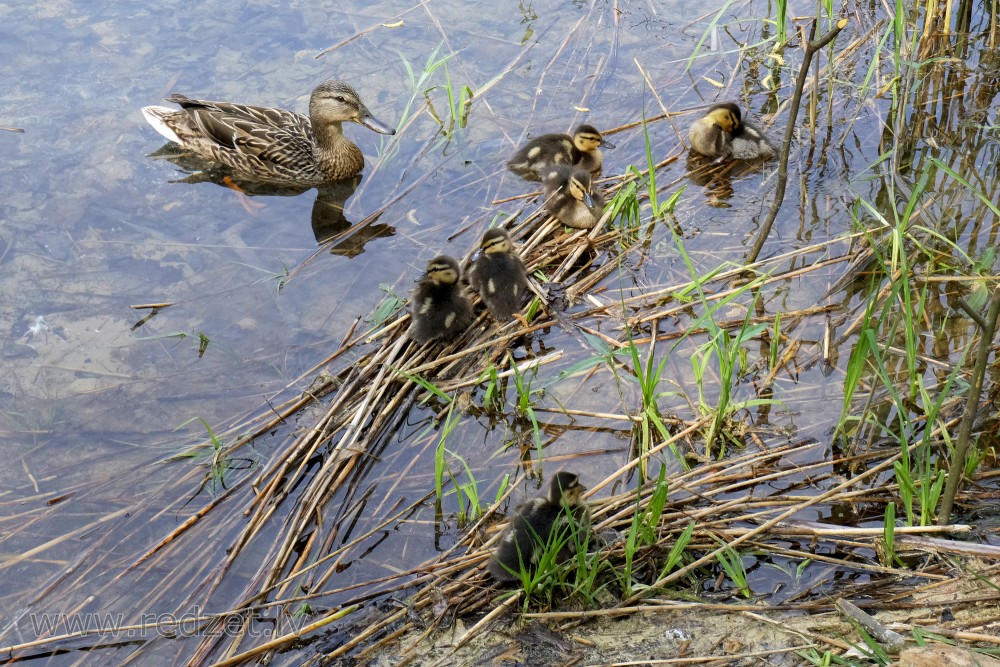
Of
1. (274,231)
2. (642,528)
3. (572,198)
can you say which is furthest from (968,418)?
(274,231)

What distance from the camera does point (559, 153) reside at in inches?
188

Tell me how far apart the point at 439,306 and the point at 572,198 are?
3.41 feet

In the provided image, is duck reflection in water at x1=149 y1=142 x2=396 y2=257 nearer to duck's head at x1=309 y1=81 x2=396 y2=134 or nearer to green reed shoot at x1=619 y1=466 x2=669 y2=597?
duck's head at x1=309 y1=81 x2=396 y2=134

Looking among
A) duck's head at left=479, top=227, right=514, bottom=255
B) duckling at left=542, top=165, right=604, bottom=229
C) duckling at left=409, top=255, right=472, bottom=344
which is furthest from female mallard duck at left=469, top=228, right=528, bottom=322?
duckling at left=542, top=165, right=604, bottom=229

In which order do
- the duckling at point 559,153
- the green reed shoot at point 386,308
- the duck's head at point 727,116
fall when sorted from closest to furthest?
the green reed shoot at point 386,308 → the duck's head at point 727,116 → the duckling at point 559,153

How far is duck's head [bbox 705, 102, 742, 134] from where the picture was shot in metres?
4.68

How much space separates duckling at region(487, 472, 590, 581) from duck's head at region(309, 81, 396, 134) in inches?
121

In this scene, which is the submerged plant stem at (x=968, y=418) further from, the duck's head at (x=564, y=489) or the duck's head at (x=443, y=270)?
the duck's head at (x=443, y=270)

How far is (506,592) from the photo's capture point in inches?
107

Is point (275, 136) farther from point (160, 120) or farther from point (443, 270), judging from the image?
point (443, 270)

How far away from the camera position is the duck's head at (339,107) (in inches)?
201

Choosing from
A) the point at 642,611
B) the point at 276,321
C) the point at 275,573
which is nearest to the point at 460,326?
the point at 276,321

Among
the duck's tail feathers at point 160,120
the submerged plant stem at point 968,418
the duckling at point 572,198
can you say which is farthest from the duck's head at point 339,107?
the submerged plant stem at point 968,418

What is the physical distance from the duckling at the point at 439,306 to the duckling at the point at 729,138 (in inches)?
69.2
